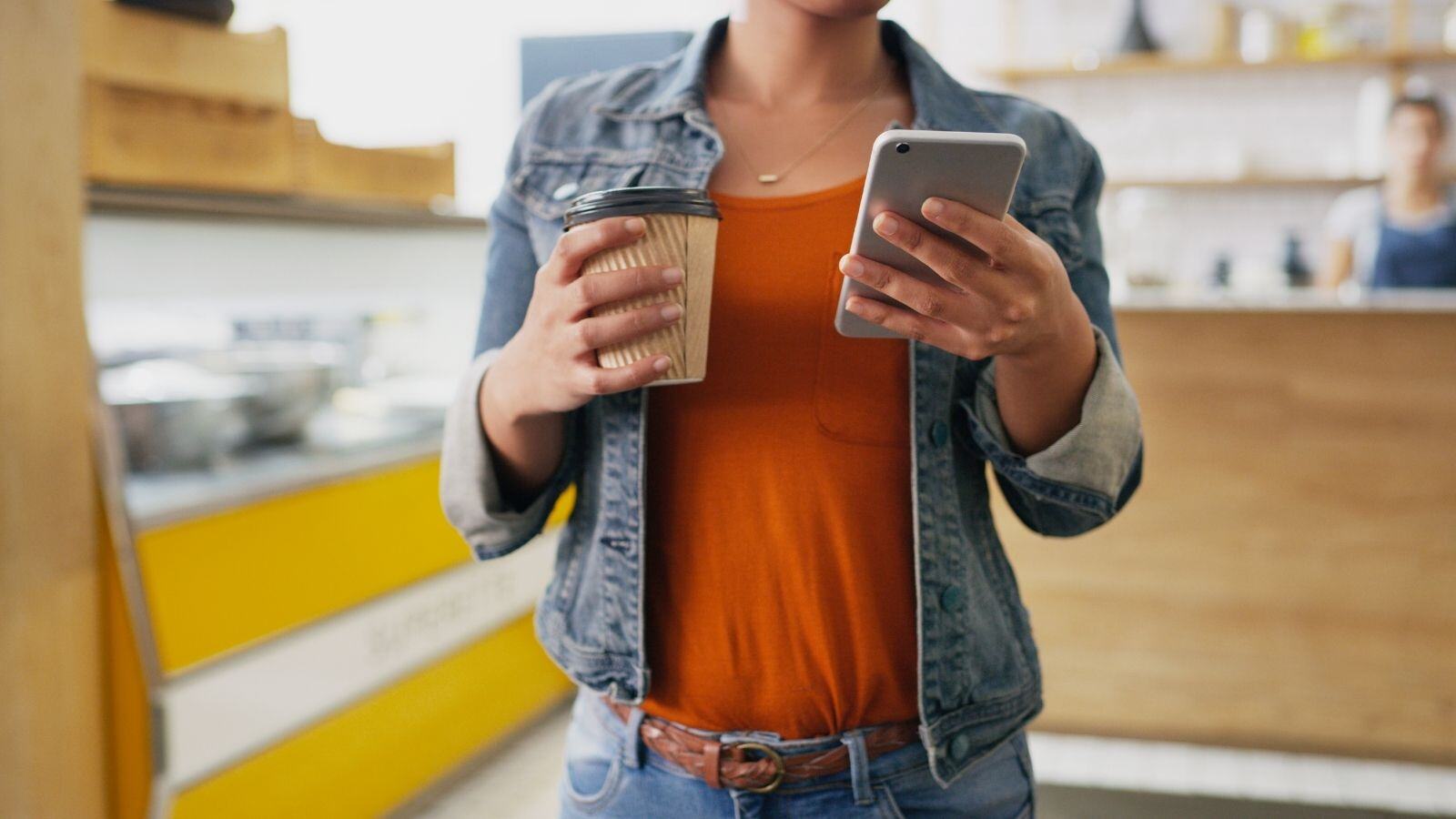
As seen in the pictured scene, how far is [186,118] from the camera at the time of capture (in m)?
2.04

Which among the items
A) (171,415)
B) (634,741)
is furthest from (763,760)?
(171,415)

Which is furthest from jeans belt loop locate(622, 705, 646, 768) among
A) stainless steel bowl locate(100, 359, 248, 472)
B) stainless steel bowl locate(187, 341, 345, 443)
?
stainless steel bowl locate(187, 341, 345, 443)

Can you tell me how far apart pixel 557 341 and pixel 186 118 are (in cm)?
159

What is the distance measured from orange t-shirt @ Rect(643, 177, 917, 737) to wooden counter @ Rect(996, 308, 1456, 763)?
2.20m

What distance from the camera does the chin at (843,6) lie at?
86 centimetres

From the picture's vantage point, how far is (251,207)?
2234 millimetres

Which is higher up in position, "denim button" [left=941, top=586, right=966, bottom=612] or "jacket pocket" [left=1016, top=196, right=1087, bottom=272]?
"jacket pocket" [left=1016, top=196, right=1087, bottom=272]

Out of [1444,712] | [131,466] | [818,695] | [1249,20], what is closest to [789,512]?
[818,695]

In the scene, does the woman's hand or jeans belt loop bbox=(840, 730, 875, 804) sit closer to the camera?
the woman's hand

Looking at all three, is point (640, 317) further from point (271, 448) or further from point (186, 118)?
point (271, 448)

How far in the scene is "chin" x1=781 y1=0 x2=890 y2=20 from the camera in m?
0.86

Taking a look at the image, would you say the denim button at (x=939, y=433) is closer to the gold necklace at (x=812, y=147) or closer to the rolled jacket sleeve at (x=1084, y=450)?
the rolled jacket sleeve at (x=1084, y=450)

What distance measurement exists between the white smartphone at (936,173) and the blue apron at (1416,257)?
177 inches

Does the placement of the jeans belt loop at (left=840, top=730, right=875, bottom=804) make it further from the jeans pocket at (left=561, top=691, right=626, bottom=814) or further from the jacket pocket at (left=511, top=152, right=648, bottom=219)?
the jacket pocket at (left=511, top=152, right=648, bottom=219)
